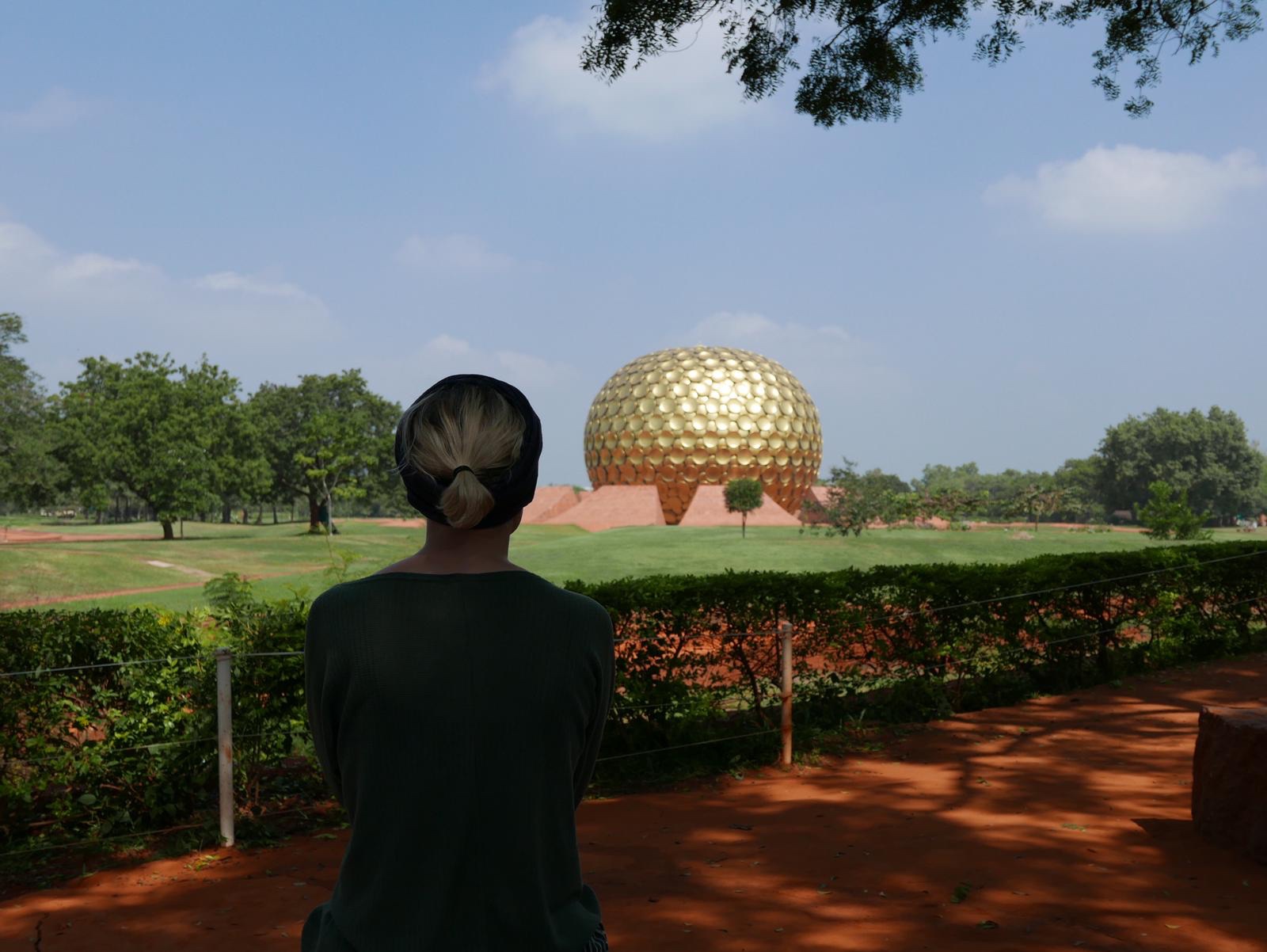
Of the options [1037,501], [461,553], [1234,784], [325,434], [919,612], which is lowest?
[1234,784]

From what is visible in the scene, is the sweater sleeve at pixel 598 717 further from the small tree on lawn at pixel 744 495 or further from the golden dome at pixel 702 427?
the golden dome at pixel 702 427

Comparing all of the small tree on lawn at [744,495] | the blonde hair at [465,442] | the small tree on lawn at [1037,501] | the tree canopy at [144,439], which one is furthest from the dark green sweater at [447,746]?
the small tree on lawn at [1037,501]

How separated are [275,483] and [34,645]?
47138 millimetres

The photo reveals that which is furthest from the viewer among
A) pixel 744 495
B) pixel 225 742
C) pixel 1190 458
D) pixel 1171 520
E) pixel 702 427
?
pixel 1190 458

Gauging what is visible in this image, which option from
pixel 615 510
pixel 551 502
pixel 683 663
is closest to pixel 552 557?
pixel 683 663

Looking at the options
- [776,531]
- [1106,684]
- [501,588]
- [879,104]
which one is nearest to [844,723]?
[1106,684]

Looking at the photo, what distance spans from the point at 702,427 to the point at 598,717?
43723mm

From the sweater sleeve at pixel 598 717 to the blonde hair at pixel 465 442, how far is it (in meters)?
0.28

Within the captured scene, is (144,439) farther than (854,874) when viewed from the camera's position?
Yes

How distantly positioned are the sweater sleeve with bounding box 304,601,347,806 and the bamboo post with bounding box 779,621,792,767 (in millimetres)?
6485

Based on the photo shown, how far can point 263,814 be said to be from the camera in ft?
21.2

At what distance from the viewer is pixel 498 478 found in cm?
151

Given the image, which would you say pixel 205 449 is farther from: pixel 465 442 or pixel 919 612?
pixel 465 442

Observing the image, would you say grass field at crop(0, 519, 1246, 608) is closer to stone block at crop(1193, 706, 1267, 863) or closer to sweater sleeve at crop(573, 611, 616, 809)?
stone block at crop(1193, 706, 1267, 863)
